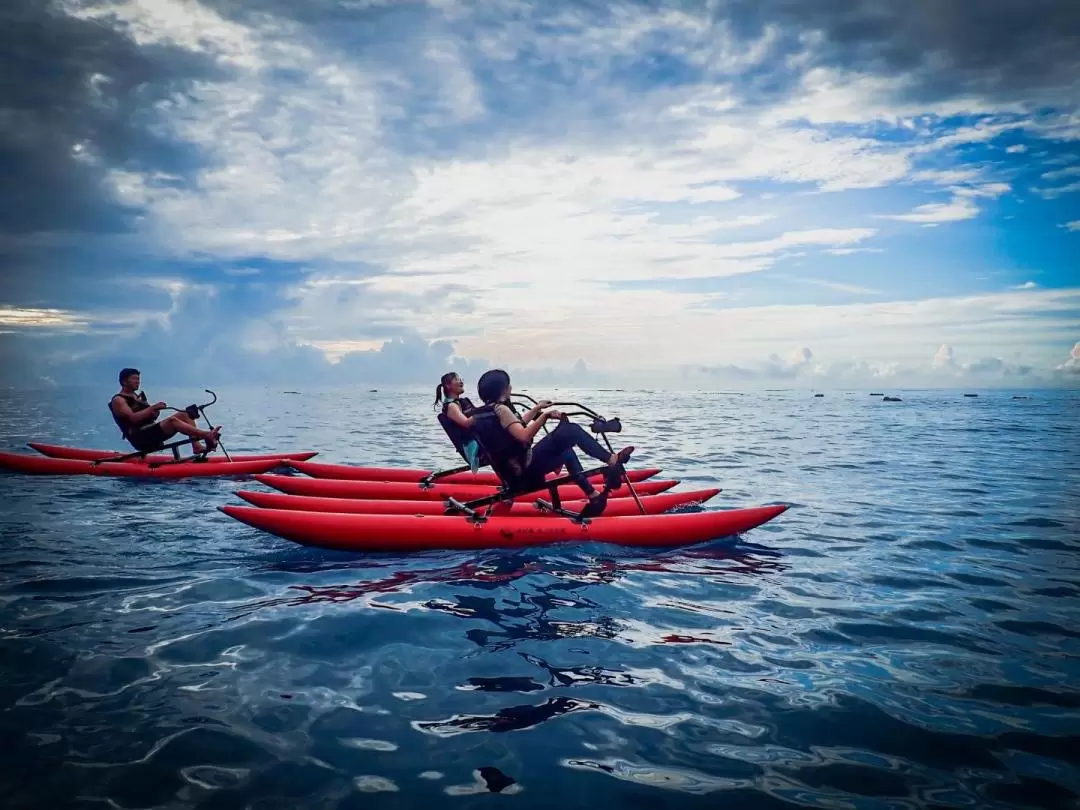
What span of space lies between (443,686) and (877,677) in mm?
3020

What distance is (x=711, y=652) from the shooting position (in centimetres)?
468

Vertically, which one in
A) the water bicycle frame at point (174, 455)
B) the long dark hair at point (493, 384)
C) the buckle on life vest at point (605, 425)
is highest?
the long dark hair at point (493, 384)

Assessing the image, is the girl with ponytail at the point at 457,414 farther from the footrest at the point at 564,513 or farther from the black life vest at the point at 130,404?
the black life vest at the point at 130,404

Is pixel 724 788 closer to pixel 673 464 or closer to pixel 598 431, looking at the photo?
pixel 598 431

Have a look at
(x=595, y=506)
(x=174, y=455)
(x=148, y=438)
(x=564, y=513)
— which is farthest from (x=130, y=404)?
(x=595, y=506)

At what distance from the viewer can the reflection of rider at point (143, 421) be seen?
481 inches

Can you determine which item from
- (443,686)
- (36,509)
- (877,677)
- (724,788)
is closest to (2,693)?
(443,686)

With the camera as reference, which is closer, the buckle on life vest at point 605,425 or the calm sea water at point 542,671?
the calm sea water at point 542,671

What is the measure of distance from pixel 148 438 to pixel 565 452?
9.92 metres

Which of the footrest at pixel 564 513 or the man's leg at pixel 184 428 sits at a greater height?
the man's leg at pixel 184 428

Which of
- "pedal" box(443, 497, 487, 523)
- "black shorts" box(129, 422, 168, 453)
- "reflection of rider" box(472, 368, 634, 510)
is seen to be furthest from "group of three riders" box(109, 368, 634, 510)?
"black shorts" box(129, 422, 168, 453)

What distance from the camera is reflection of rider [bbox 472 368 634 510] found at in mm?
7148

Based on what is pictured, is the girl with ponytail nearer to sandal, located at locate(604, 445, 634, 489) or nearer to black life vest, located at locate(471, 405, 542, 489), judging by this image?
black life vest, located at locate(471, 405, 542, 489)

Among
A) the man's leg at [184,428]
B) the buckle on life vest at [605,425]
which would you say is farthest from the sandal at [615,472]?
the man's leg at [184,428]
